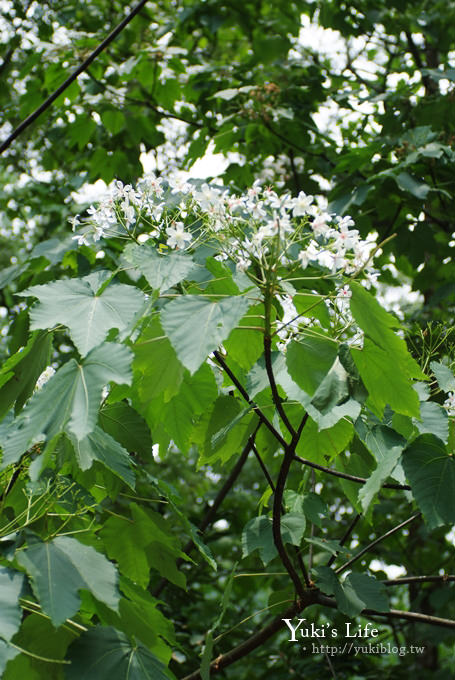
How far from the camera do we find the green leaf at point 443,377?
4.91ft

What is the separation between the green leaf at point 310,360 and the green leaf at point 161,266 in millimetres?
258

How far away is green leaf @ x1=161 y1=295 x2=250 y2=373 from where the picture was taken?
1.14m

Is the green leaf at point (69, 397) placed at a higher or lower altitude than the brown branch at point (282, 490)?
higher

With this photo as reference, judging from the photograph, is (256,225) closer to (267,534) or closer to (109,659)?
(109,659)

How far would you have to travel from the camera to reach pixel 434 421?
4.80 ft

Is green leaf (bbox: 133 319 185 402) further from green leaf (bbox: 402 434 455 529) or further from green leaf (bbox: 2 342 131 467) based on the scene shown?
green leaf (bbox: 402 434 455 529)

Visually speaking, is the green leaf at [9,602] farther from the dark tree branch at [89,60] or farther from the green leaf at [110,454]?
the dark tree branch at [89,60]

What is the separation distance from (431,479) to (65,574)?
71 cm

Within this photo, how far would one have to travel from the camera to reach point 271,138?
3.77m

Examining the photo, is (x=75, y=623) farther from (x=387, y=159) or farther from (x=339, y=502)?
(x=339, y=502)

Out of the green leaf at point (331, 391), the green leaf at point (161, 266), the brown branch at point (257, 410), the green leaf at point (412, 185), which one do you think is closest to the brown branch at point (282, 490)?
the brown branch at point (257, 410)

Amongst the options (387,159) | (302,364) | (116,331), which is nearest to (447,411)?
(302,364)

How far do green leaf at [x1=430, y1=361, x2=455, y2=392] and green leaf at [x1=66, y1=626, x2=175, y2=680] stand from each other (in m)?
0.82

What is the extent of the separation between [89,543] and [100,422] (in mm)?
322
